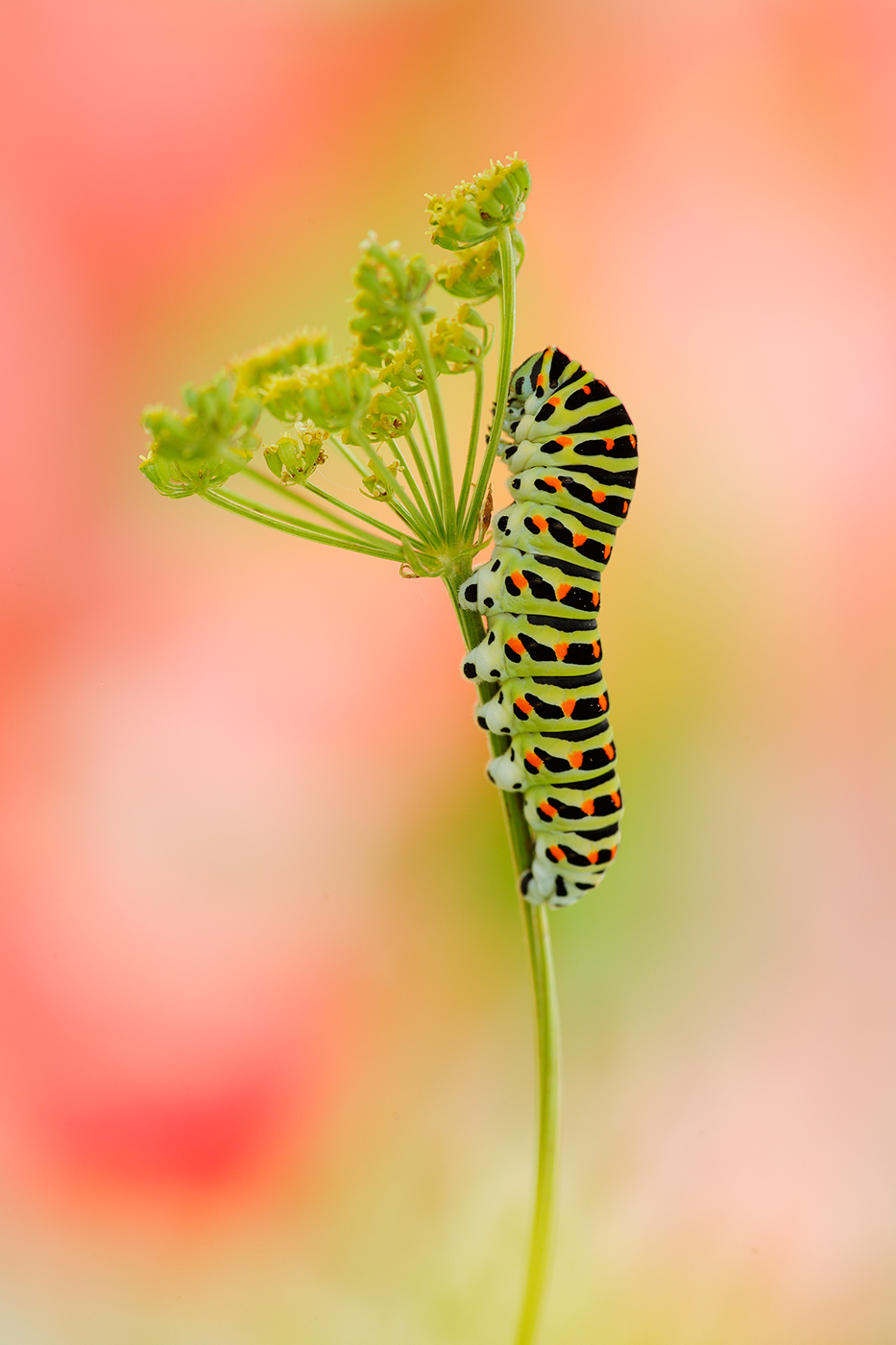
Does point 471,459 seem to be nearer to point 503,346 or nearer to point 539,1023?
point 503,346

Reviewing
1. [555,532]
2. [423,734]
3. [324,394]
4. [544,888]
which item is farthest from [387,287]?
[423,734]

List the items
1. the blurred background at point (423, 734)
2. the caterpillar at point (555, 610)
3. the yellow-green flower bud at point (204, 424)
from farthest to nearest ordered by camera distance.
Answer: the blurred background at point (423, 734) < the caterpillar at point (555, 610) < the yellow-green flower bud at point (204, 424)

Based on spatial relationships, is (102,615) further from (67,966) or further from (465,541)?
(465,541)

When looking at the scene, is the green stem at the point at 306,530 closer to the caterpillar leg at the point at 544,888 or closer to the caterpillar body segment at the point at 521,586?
the caterpillar body segment at the point at 521,586

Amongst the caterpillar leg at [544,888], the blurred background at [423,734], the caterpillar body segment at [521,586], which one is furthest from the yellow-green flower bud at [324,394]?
the blurred background at [423,734]

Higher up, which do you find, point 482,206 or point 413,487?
point 482,206

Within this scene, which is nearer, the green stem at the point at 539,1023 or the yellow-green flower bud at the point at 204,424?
the yellow-green flower bud at the point at 204,424

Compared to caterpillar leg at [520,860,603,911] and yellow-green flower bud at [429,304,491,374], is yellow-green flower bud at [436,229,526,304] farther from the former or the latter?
caterpillar leg at [520,860,603,911]

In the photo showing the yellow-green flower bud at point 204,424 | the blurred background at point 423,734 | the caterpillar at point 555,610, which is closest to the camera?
the yellow-green flower bud at point 204,424
